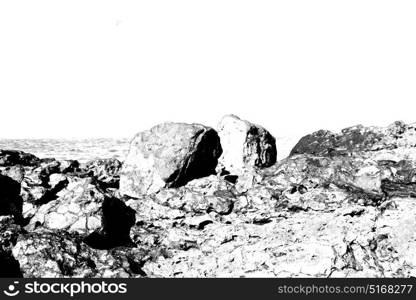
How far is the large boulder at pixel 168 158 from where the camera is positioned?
12.0 m

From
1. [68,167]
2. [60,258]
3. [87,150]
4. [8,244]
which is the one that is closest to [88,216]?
[60,258]

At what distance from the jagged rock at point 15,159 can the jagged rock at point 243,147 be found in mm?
5805

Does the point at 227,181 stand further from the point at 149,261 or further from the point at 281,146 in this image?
the point at 281,146

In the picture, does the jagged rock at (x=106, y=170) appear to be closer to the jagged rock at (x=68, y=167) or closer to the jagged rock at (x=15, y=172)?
the jagged rock at (x=68, y=167)

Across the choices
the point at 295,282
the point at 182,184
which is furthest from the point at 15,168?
the point at 295,282

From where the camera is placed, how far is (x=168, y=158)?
1194cm

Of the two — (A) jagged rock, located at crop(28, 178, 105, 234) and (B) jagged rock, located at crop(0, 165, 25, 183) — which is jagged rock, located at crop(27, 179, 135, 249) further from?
(B) jagged rock, located at crop(0, 165, 25, 183)

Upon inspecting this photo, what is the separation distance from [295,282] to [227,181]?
3764 millimetres

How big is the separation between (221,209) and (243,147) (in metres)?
2.46

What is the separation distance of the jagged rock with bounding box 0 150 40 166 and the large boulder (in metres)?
3.16

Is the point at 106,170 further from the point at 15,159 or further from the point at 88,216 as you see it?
the point at 88,216

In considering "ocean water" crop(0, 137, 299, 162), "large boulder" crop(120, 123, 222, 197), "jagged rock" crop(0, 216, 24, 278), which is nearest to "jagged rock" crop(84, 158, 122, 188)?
"large boulder" crop(120, 123, 222, 197)

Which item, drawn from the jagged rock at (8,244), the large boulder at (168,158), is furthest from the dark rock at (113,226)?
the jagged rock at (8,244)

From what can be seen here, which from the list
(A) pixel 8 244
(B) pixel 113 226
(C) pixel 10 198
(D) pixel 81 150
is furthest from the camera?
(D) pixel 81 150
